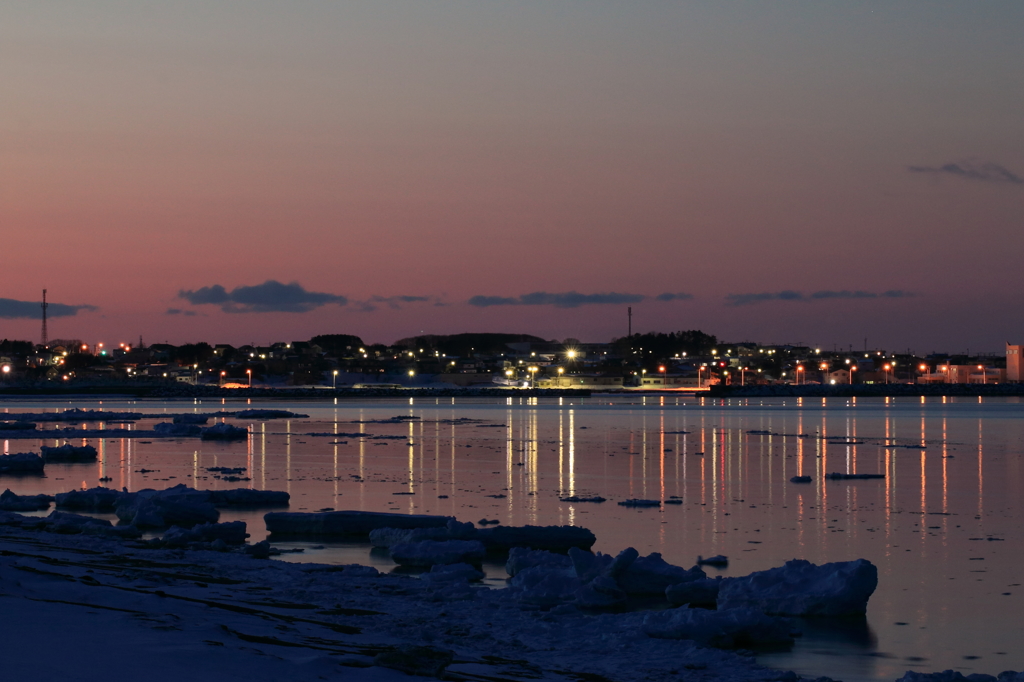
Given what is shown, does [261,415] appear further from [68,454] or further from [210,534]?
[210,534]

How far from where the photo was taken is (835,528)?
14727 mm

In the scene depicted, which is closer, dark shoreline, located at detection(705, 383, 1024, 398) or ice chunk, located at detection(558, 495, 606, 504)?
ice chunk, located at detection(558, 495, 606, 504)

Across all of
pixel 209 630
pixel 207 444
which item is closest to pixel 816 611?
pixel 209 630

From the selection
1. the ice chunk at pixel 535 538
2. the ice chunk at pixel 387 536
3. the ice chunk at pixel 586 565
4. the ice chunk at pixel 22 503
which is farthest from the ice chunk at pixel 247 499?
the ice chunk at pixel 586 565

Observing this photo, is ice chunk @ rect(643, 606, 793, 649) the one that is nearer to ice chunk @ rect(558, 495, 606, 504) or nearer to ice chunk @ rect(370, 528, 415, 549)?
ice chunk @ rect(370, 528, 415, 549)

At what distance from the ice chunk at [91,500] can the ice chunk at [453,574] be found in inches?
294

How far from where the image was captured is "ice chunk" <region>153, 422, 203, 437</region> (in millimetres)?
37750

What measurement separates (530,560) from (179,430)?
29844mm

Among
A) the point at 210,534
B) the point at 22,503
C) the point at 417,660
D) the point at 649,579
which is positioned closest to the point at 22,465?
the point at 22,503

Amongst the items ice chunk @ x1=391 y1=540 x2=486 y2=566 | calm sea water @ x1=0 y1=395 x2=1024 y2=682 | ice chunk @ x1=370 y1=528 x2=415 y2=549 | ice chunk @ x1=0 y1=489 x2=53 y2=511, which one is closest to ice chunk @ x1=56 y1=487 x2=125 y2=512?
ice chunk @ x1=0 y1=489 x2=53 y2=511

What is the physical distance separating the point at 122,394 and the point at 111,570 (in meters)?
110

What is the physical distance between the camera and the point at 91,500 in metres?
16.7

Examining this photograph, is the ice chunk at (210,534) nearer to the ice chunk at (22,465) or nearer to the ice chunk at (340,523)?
the ice chunk at (340,523)

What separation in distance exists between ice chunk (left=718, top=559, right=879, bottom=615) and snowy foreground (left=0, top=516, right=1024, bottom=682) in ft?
0.51
